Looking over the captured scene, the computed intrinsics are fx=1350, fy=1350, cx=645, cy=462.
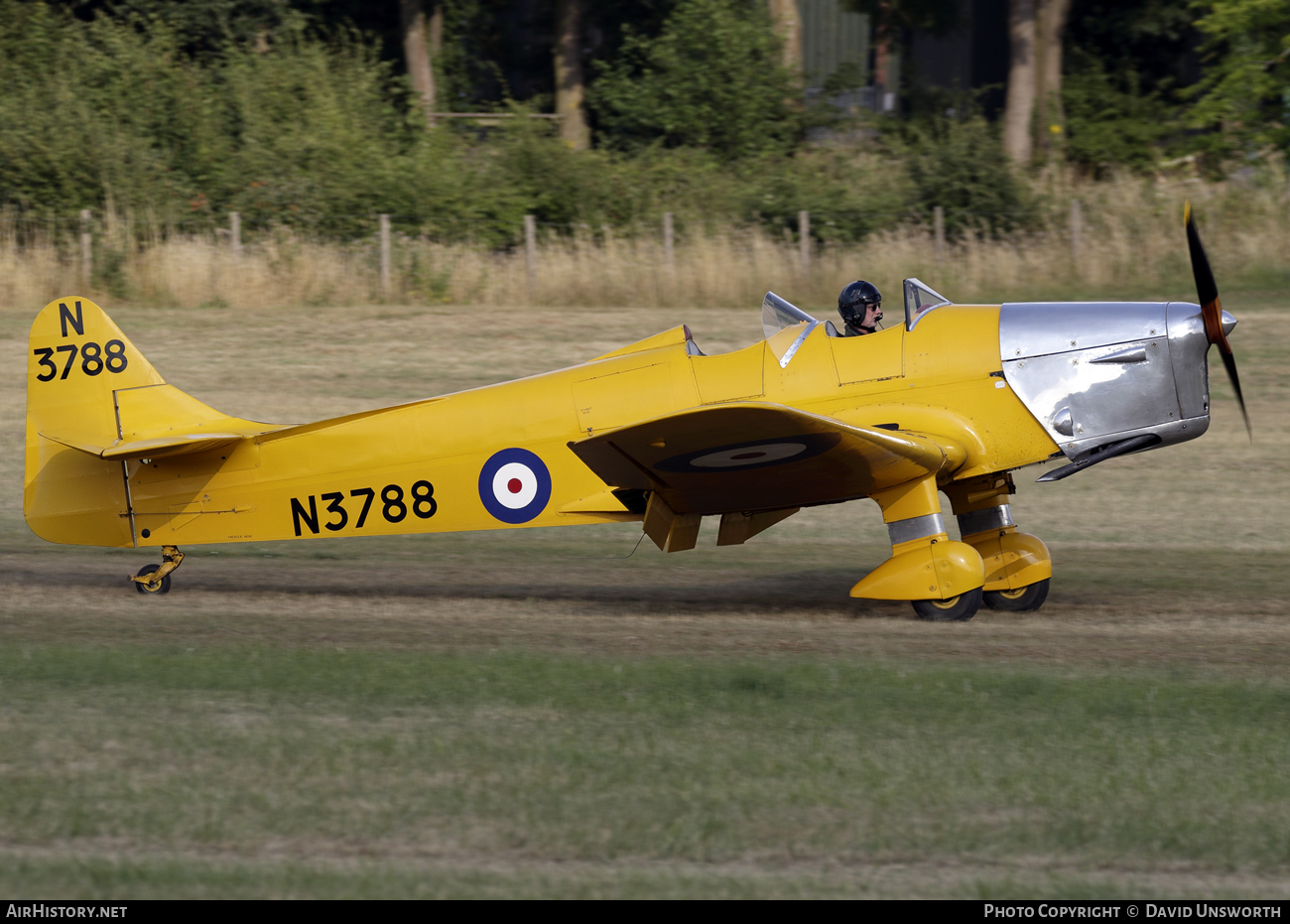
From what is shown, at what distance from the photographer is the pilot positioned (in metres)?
9.27

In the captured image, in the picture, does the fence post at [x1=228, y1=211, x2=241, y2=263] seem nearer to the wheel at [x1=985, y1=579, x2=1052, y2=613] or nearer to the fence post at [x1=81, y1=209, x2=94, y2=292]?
the fence post at [x1=81, y1=209, x2=94, y2=292]

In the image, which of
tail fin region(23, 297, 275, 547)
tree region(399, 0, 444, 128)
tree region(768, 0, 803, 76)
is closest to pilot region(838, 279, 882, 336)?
A: tail fin region(23, 297, 275, 547)

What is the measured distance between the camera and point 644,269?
24891mm

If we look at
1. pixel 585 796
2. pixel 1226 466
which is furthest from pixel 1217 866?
pixel 1226 466

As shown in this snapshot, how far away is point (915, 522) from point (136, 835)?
5.41 m

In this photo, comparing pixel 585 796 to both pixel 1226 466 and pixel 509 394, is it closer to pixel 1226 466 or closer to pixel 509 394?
pixel 509 394

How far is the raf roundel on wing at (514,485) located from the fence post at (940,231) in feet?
56.1

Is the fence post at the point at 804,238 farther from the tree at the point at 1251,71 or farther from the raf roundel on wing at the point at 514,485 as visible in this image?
the raf roundel on wing at the point at 514,485

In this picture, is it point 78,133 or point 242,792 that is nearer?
point 242,792

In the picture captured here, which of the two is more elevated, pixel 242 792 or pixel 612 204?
pixel 612 204

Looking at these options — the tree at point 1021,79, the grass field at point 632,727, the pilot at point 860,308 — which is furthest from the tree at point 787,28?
the pilot at point 860,308

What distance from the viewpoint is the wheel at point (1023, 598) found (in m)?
9.55

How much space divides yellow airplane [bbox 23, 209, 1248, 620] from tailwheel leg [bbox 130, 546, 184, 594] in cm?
1

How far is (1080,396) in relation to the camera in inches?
345
